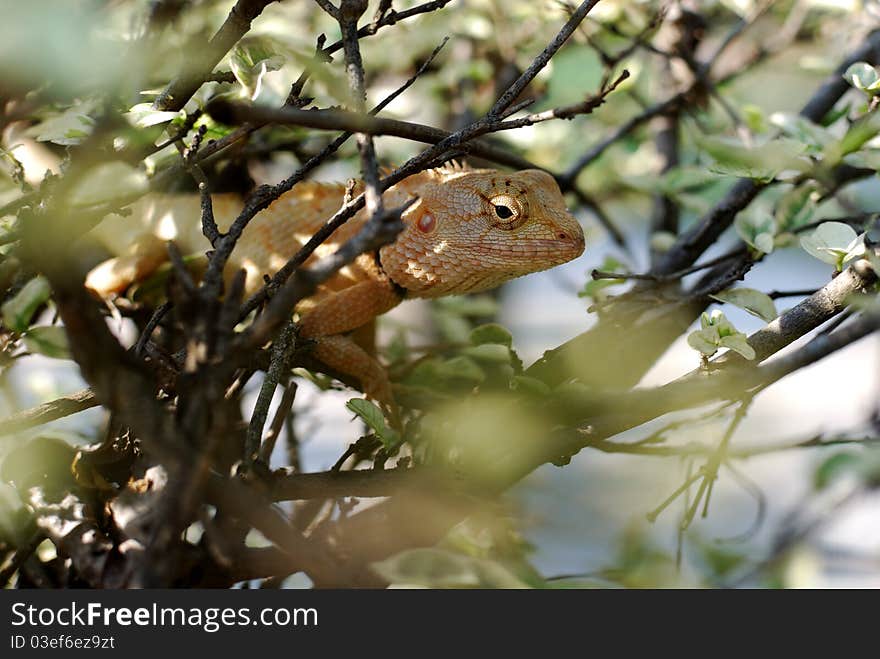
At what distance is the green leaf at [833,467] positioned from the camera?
0.69 m

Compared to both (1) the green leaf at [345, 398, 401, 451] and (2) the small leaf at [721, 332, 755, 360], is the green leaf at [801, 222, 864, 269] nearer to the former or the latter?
(2) the small leaf at [721, 332, 755, 360]

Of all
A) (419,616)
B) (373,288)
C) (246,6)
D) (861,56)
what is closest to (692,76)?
(861,56)

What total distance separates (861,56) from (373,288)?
2.64 feet

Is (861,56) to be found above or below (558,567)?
above

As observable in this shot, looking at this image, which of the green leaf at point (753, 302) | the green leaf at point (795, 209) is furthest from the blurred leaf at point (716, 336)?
the green leaf at point (795, 209)

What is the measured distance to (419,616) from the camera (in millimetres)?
681

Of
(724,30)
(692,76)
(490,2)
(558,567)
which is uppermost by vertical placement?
(724,30)

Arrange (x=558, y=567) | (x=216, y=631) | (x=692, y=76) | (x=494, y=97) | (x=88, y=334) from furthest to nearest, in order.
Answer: (x=558, y=567) → (x=494, y=97) → (x=692, y=76) → (x=216, y=631) → (x=88, y=334)

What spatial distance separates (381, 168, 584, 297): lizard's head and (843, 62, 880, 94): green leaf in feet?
1.14

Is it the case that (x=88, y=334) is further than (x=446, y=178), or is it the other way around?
(x=446, y=178)

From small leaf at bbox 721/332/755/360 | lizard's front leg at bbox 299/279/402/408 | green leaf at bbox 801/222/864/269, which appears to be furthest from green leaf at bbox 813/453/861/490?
lizard's front leg at bbox 299/279/402/408

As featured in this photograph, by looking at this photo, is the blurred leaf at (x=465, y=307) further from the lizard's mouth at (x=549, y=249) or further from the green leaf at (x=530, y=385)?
the green leaf at (x=530, y=385)

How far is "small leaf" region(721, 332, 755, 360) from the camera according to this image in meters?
0.81

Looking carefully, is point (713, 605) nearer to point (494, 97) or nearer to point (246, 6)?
point (246, 6)
